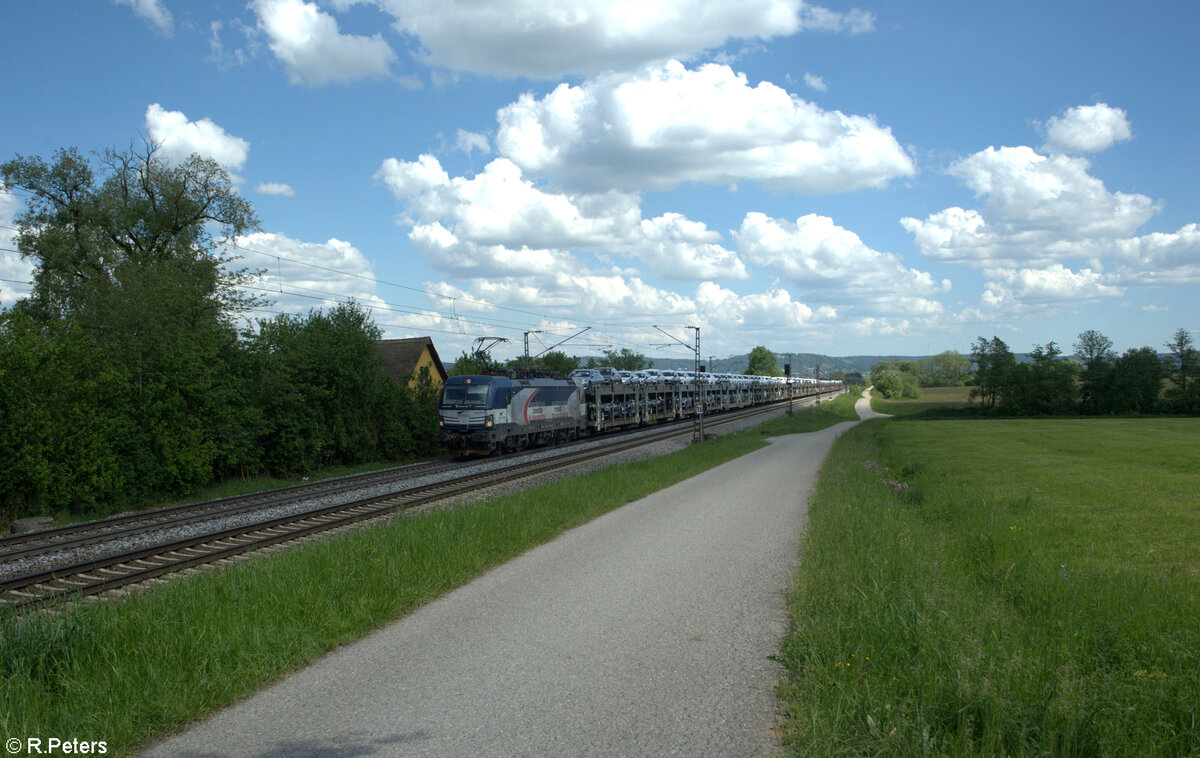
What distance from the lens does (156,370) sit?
19.5 m

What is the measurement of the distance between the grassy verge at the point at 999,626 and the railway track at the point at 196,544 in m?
7.55

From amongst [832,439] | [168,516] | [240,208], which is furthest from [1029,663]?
[240,208]

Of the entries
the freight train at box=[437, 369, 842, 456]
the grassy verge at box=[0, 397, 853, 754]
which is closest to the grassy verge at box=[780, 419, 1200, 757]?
the grassy verge at box=[0, 397, 853, 754]

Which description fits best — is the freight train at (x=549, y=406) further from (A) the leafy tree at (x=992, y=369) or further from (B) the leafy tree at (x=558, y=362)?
(A) the leafy tree at (x=992, y=369)

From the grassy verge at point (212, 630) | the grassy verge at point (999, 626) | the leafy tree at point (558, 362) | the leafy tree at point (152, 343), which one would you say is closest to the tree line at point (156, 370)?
the leafy tree at point (152, 343)

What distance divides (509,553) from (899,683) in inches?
230

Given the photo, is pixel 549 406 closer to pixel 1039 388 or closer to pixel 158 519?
pixel 158 519

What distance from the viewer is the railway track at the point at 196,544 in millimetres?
9469

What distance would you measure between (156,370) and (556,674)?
1874cm

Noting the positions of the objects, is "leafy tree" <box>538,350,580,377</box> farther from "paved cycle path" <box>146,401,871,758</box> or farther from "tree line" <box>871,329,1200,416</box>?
"paved cycle path" <box>146,401,871,758</box>

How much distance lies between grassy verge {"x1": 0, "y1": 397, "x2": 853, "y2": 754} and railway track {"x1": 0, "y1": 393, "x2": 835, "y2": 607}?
173cm

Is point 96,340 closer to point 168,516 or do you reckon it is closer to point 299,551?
point 168,516

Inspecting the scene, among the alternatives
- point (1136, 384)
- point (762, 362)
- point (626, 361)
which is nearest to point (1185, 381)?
point (1136, 384)

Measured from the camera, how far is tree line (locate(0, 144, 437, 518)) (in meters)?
16.3
